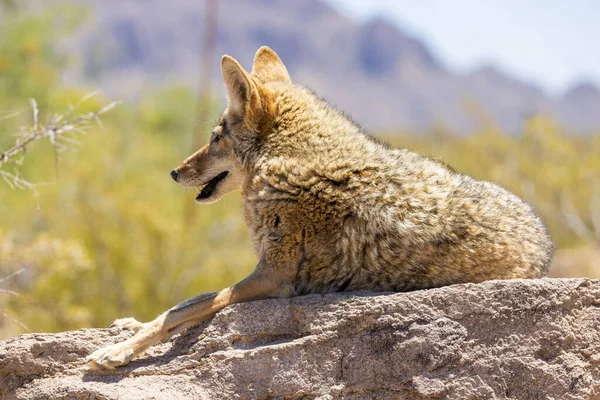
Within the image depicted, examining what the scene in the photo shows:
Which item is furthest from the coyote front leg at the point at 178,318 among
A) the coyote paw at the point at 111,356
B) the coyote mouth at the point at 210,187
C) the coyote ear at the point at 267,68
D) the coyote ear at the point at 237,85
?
the coyote ear at the point at 267,68

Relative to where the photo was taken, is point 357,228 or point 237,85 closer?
point 357,228

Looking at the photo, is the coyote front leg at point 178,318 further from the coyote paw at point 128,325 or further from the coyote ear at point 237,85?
the coyote ear at point 237,85

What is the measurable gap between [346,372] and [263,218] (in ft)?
4.16

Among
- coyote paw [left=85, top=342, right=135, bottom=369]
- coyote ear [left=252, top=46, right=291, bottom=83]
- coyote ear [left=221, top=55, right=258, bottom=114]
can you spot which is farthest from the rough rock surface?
coyote ear [left=252, top=46, right=291, bottom=83]

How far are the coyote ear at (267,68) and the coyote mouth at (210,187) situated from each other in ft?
3.03

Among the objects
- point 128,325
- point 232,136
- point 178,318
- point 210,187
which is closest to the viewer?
point 178,318

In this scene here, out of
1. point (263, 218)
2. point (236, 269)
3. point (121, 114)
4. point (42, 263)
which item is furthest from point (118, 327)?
point (121, 114)

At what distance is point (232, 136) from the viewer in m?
5.87

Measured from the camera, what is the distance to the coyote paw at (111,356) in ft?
15.8

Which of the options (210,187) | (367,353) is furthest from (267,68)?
(367,353)

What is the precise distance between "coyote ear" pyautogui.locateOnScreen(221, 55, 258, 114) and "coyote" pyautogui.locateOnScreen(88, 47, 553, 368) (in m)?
0.01

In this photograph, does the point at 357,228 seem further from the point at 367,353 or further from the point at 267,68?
the point at 267,68

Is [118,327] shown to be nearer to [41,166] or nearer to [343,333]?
[343,333]

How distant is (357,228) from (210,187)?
4.89 ft
